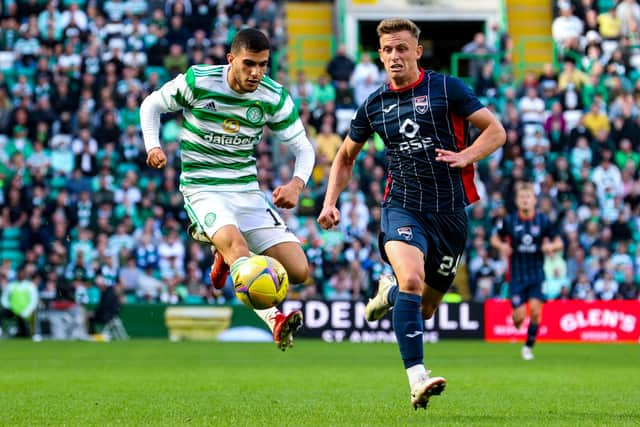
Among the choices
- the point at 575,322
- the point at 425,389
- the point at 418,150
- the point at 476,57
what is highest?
the point at 476,57

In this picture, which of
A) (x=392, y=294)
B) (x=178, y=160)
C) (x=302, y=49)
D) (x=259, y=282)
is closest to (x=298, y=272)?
(x=392, y=294)

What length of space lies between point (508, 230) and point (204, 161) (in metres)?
8.46

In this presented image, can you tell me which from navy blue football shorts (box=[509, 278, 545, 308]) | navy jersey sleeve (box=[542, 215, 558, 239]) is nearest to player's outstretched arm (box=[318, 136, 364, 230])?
navy jersey sleeve (box=[542, 215, 558, 239])

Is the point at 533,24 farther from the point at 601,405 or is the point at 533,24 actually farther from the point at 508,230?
the point at 601,405

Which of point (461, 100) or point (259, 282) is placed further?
point (461, 100)

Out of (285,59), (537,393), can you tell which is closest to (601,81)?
(285,59)

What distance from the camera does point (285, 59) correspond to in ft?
95.7

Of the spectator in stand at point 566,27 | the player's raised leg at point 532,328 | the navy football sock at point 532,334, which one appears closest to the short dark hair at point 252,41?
the player's raised leg at point 532,328

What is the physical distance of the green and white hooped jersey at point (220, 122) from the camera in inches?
388

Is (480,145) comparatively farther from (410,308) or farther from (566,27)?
(566,27)

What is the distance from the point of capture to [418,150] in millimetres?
9422

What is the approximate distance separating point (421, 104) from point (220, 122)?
1.53 meters

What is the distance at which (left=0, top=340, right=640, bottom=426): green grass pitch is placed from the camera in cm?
865

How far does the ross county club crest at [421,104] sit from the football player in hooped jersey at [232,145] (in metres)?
1.05
